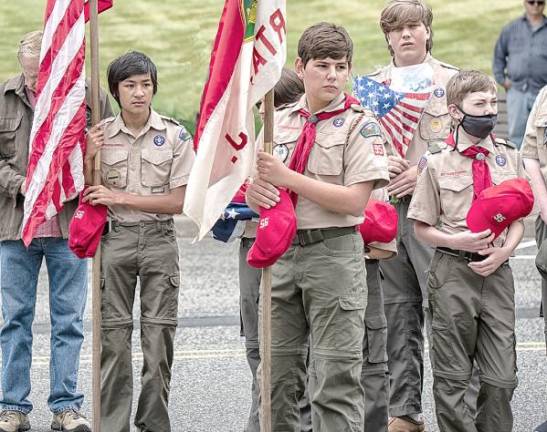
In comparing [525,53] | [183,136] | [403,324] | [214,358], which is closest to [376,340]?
[403,324]

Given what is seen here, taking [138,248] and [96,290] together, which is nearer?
[96,290]

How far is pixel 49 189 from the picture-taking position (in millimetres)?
7055

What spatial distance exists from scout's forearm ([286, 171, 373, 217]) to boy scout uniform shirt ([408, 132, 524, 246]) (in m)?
0.69

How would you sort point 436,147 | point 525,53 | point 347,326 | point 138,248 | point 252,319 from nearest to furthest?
point 347,326 → point 436,147 → point 138,248 → point 252,319 → point 525,53

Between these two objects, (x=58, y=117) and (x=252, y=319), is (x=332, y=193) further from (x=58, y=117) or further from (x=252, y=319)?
(x=58, y=117)

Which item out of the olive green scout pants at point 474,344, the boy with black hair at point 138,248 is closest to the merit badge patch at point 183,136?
the boy with black hair at point 138,248

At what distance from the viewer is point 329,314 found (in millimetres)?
6535

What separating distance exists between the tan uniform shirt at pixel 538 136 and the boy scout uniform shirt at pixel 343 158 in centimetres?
127

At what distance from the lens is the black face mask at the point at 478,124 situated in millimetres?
6988

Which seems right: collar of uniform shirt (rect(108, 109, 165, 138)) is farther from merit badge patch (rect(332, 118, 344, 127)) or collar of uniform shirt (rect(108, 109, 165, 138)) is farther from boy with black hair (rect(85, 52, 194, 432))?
merit badge patch (rect(332, 118, 344, 127))

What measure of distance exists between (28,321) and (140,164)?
56.2 inches

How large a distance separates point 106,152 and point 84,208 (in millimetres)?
352

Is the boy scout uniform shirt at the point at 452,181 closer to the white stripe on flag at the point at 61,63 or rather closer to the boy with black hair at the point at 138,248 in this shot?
the boy with black hair at the point at 138,248

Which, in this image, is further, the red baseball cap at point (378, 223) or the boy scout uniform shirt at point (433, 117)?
the boy scout uniform shirt at point (433, 117)
